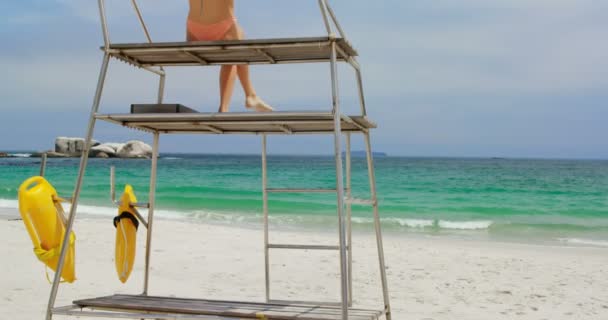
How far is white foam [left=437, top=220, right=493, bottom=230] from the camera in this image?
17.9 metres

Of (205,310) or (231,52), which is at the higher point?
(231,52)

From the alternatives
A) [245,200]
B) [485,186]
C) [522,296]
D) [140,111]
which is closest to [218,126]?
[140,111]

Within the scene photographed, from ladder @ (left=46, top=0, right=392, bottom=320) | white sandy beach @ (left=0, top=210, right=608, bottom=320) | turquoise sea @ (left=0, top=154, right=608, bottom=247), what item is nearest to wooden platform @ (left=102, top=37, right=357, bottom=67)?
ladder @ (left=46, top=0, right=392, bottom=320)

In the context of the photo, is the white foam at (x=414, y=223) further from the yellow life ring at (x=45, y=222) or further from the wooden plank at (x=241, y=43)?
the wooden plank at (x=241, y=43)

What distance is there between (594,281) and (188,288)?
5028 millimetres

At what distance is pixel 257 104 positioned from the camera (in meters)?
3.85

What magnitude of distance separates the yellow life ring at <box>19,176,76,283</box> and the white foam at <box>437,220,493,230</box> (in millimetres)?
14909

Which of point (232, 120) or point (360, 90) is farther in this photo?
point (360, 90)

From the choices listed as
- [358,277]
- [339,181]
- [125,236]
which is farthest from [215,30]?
[358,277]

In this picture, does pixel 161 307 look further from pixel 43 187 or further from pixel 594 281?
pixel 594 281

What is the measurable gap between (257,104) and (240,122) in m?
0.36

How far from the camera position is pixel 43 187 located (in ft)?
12.3

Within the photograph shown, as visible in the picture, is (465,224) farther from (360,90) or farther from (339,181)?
(339,181)

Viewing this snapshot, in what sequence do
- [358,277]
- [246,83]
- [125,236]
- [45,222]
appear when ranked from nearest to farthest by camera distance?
[45,222] → [246,83] → [125,236] → [358,277]
